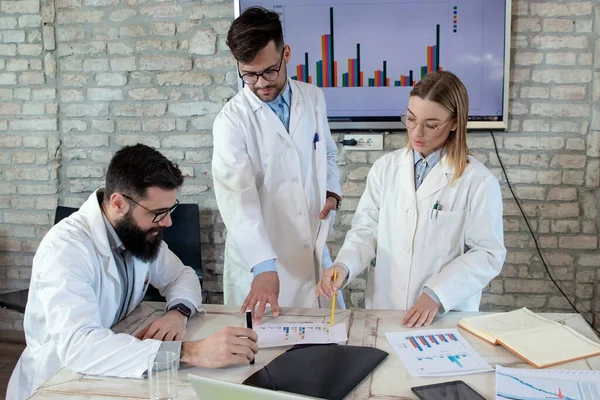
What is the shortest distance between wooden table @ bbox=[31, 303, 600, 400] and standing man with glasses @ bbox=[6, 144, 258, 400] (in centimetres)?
3

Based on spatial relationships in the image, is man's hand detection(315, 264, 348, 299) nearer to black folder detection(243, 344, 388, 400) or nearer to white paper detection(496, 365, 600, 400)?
black folder detection(243, 344, 388, 400)

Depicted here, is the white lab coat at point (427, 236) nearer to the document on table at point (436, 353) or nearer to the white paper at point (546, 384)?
the document on table at point (436, 353)

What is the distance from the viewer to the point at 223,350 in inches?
61.1

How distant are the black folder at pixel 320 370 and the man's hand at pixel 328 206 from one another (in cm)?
91

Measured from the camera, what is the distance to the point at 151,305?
2152 millimetres

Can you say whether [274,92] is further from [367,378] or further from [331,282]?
[367,378]

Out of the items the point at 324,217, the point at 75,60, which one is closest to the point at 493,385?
the point at 324,217

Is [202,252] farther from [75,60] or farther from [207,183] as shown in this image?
[75,60]

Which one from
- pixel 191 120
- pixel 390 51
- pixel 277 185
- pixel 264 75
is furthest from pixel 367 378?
pixel 191 120

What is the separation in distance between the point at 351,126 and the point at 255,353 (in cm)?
213

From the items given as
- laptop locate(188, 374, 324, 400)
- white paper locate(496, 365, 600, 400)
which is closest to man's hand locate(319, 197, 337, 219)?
white paper locate(496, 365, 600, 400)

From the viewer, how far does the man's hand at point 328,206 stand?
254cm

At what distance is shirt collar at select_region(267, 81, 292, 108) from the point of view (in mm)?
2521

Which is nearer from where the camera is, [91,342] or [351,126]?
[91,342]
